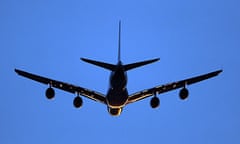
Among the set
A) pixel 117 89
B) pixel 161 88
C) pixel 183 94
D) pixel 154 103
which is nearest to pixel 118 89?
pixel 117 89

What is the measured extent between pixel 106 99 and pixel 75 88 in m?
4.22

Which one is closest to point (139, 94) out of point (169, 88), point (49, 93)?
point (169, 88)

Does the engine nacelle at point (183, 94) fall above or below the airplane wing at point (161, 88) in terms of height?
below

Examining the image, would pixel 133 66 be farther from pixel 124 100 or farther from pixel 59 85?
pixel 59 85

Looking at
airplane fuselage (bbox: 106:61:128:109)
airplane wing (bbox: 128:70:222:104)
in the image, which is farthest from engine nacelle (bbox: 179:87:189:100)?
airplane fuselage (bbox: 106:61:128:109)

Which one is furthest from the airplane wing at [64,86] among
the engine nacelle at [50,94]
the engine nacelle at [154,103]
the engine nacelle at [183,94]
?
the engine nacelle at [183,94]

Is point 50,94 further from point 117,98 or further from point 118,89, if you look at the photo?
point 118,89

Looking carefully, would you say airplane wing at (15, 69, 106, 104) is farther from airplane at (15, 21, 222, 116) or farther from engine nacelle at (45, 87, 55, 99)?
engine nacelle at (45, 87, 55, 99)

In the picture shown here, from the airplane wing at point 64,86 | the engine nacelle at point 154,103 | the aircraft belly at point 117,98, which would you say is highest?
the airplane wing at point 64,86

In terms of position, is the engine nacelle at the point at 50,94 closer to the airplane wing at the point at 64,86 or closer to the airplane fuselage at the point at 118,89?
the airplane wing at the point at 64,86

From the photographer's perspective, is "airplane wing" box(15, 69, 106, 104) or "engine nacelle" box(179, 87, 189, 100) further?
"airplane wing" box(15, 69, 106, 104)

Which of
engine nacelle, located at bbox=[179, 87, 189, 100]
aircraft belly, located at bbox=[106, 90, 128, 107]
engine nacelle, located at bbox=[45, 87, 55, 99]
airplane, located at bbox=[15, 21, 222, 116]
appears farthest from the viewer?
engine nacelle, located at bbox=[179, 87, 189, 100]

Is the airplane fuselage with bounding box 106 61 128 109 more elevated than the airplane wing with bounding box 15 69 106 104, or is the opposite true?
the airplane wing with bounding box 15 69 106 104

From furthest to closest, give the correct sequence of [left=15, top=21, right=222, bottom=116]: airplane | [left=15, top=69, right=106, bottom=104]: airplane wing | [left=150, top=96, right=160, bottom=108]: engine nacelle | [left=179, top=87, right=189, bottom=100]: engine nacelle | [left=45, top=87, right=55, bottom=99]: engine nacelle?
1. [left=15, top=69, right=106, bottom=104]: airplane wing
2. [left=150, top=96, right=160, bottom=108]: engine nacelle
3. [left=179, top=87, right=189, bottom=100]: engine nacelle
4. [left=45, top=87, right=55, bottom=99]: engine nacelle
5. [left=15, top=21, right=222, bottom=116]: airplane
